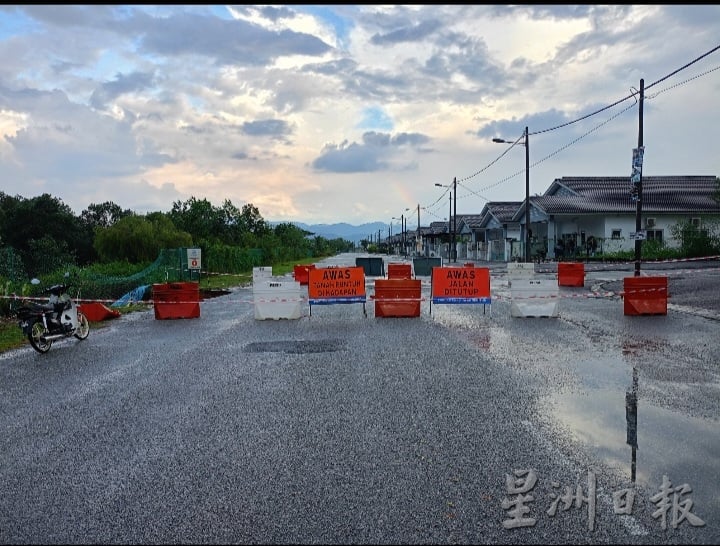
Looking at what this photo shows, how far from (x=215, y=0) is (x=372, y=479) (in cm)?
344

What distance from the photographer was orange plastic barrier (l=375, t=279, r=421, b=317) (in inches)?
619

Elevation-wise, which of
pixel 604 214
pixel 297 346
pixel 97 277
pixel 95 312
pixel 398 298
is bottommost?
pixel 297 346

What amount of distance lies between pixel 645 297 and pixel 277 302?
9082 mm

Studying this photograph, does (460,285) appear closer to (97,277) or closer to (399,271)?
(399,271)

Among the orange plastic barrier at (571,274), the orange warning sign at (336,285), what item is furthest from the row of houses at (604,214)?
the orange warning sign at (336,285)

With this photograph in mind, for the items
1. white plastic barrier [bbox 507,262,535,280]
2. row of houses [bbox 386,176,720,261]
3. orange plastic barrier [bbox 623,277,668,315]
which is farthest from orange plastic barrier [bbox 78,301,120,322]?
row of houses [bbox 386,176,720,261]

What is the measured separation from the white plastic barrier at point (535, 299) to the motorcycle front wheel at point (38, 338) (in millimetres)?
10371

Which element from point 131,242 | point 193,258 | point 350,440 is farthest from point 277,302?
point 131,242

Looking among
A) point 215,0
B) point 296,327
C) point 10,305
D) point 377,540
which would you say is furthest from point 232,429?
point 10,305

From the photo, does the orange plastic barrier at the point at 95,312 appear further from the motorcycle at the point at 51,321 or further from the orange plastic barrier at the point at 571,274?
the orange plastic barrier at the point at 571,274

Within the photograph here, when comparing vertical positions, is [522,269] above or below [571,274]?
above

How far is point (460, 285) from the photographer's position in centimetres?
1664

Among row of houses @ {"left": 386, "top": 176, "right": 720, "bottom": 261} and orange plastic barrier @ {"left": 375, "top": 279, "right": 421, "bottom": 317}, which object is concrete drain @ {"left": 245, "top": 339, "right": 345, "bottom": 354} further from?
row of houses @ {"left": 386, "top": 176, "right": 720, "bottom": 261}

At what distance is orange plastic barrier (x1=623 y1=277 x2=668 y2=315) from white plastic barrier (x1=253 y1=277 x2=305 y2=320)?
26.7 feet
